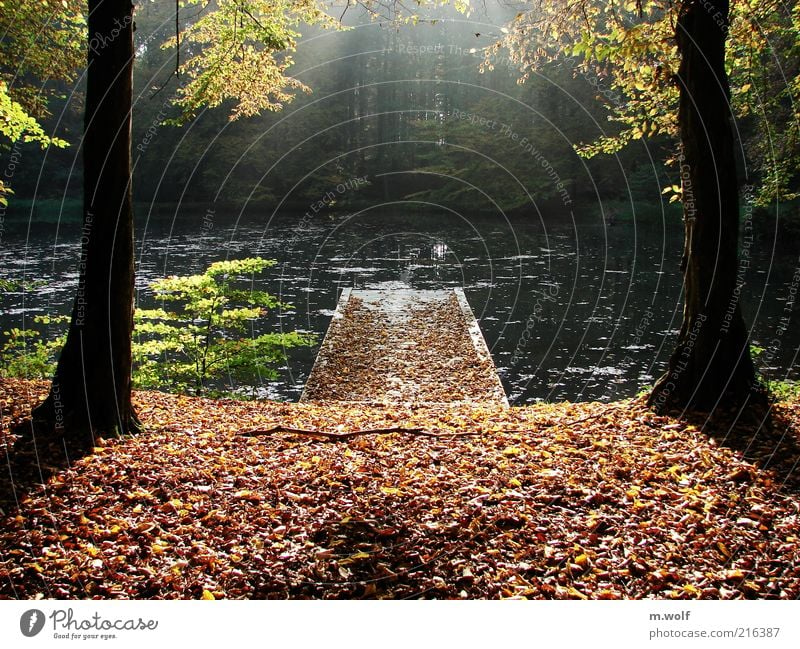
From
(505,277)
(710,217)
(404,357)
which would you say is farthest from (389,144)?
(710,217)

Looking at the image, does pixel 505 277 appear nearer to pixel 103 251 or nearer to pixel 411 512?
pixel 103 251

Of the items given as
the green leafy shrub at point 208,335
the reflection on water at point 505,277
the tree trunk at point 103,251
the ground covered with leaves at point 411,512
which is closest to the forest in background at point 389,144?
the reflection on water at point 505,277

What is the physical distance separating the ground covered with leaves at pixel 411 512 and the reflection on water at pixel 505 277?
6.33 meters

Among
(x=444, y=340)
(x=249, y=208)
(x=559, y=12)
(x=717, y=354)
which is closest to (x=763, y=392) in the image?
(x=717, y=354)

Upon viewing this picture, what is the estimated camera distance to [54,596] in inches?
141

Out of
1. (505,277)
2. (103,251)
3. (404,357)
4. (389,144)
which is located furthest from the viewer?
(389,144)

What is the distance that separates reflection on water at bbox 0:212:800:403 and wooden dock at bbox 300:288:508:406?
94 cm

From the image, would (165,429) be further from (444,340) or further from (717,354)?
(444,340)

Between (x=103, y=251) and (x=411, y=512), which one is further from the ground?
(x=103, y=251)

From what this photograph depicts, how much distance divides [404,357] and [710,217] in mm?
7248

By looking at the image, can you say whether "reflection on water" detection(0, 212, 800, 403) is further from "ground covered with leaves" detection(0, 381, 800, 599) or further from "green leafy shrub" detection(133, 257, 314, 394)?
"ground covered with leaves" detection(0, 381, 800, 599)

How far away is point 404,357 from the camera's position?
493 inches

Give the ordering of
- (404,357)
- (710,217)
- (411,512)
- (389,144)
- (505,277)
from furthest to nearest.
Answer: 1. (389,144)
2. (505,277)
3. (404,357)
4. (710,217)
5. (411,512)
